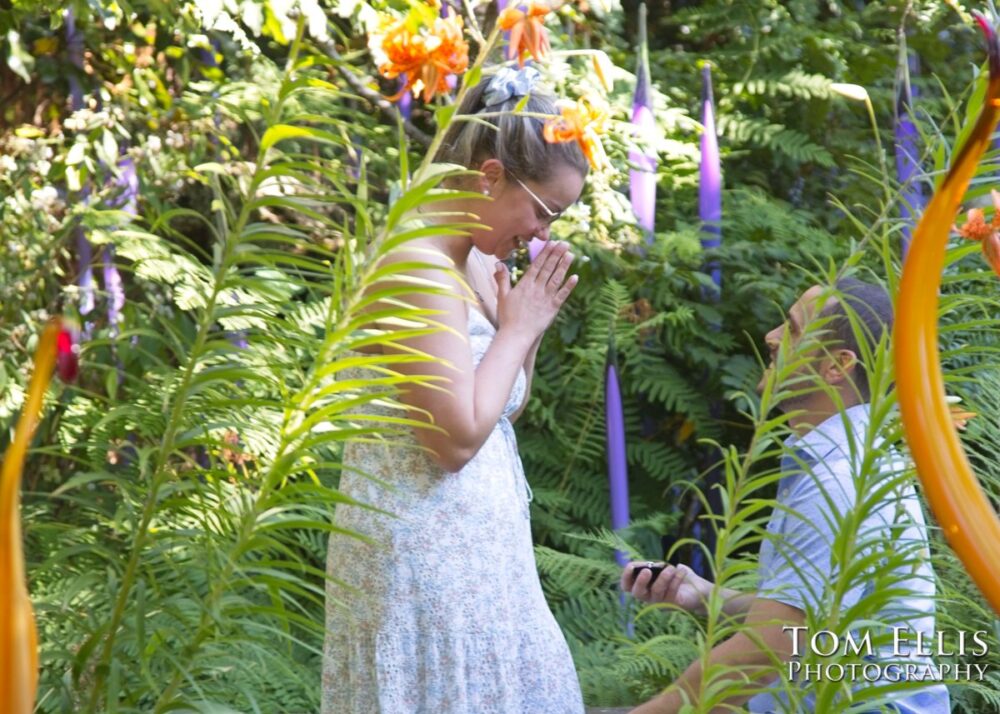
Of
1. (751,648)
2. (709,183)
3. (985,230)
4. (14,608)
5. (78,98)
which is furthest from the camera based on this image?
(78,98)

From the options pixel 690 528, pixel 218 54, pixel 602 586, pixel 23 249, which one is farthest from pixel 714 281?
pixel 23 249

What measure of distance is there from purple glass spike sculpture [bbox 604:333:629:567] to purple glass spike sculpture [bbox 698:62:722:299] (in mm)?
806

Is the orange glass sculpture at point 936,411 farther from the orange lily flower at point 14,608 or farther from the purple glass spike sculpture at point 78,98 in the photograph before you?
the purple glass spike sculpture at point 78,98

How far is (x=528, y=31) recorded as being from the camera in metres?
1.37

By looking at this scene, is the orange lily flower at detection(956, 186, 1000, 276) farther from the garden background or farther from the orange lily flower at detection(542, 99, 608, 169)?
the garden background

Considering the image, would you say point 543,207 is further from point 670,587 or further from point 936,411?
point 936,411

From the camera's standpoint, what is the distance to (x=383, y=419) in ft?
4.20

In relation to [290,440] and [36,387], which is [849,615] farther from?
[36,387]

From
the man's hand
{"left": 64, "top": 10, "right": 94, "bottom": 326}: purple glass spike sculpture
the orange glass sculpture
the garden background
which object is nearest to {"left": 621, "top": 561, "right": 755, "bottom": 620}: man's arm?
the man's hand

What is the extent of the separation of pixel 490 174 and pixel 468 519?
56cm

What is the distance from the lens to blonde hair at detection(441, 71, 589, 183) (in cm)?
196

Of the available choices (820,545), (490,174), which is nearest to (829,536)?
(820,545)

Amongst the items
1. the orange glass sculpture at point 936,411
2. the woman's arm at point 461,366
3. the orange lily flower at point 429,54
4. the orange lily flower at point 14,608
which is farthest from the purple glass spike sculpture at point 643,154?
the orange lily flower at point 14,608

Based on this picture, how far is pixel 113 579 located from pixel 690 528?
3012 mm
